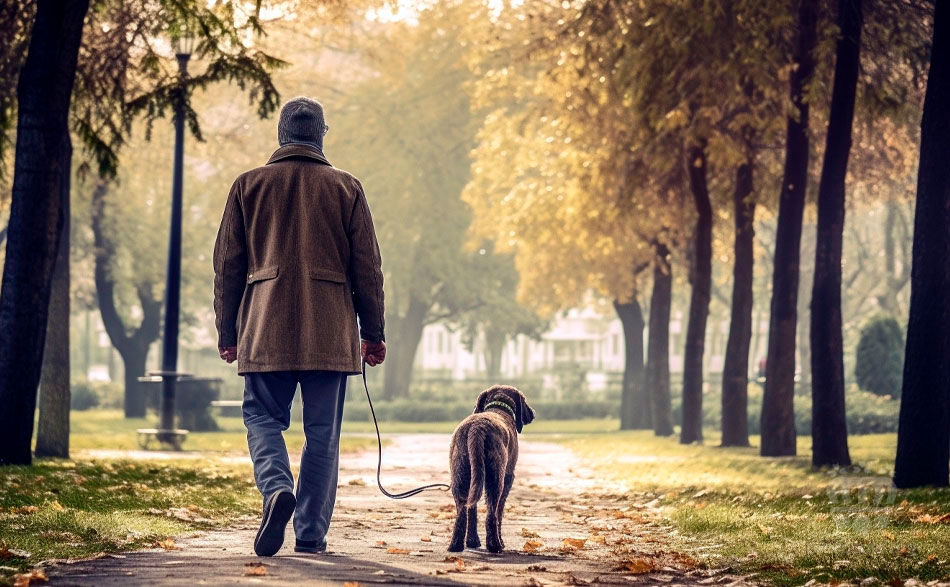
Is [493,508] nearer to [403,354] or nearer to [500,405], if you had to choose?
[500,405]

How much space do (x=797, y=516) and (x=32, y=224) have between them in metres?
7.61

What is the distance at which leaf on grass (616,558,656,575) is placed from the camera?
7.63 metres

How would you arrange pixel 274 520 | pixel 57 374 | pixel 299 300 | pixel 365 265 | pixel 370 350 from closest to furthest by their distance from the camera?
1. pixel 274 520
2. pixel 299 300
3. pixel 365 265
4. pixel 370 350
5. pixel 57 374

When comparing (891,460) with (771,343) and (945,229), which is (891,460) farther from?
(945,229)

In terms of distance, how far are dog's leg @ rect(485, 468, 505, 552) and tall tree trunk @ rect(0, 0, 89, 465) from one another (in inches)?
267

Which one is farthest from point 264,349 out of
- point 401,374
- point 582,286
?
point 401,374

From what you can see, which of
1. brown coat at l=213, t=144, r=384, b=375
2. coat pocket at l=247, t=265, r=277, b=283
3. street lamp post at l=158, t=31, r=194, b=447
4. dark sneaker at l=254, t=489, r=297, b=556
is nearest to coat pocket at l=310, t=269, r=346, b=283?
brown coat at l=213, t=144, r=384, b=375

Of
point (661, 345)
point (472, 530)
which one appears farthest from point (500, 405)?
point (661, 345)

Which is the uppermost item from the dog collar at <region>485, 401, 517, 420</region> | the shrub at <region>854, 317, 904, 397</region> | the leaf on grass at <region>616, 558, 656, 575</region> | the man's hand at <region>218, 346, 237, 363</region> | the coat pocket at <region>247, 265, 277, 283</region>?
the shrub at <region>854, 317, 904, 397</region>

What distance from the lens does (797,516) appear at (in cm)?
1078

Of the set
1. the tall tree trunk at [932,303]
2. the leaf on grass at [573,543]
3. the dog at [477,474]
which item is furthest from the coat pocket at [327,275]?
the tall tree trunk at [932,303]

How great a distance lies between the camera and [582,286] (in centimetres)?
3456

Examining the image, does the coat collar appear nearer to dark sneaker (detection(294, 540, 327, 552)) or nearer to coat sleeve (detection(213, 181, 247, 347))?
coat sleeve (detection(213, 181, 247, 347))

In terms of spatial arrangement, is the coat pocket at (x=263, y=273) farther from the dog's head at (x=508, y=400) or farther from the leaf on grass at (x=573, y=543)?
the leaf on grass at (x=573, y=543)
